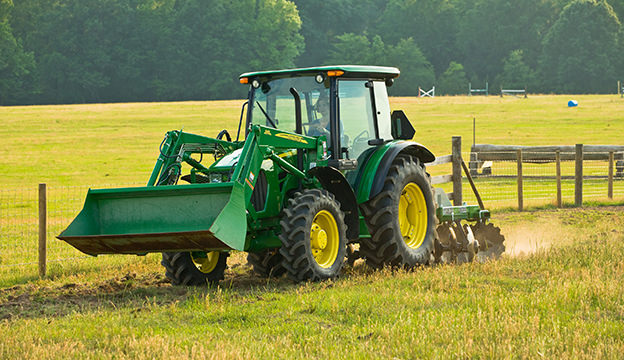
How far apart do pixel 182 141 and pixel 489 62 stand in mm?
88177

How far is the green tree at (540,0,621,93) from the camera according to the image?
84.8 m

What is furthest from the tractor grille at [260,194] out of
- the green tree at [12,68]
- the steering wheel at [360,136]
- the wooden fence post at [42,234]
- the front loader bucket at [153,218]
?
the green tree at [12,68]

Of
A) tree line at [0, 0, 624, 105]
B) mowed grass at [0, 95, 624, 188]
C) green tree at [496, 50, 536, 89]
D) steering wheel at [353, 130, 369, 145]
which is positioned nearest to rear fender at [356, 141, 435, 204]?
steering wheel at [353, 130, 369, 145]

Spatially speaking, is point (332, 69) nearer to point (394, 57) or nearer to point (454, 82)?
point (394, 57)

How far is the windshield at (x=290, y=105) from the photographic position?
432 inches

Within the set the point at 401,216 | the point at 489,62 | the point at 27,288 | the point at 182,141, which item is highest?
the point at 489,62

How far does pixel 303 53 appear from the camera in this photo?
9106 centimetres

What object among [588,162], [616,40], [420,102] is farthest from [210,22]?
[588,162]

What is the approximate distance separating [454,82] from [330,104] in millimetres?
80233

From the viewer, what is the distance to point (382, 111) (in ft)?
38.4

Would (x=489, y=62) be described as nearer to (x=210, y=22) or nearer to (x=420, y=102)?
(x=210, y=22)

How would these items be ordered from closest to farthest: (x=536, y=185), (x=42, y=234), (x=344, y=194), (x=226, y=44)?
1. (x=344, y=194)
2. (x=42, y=234)
3. (x=536, y=185)
4. (x=226, y=44)

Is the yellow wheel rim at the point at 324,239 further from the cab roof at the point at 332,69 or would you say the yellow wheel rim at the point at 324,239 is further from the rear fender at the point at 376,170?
the cab roof at the point at 332,69

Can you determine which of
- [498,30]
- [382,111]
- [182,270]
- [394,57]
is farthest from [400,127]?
[498,30]
